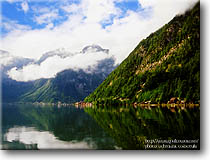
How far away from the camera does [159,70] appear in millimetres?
114438

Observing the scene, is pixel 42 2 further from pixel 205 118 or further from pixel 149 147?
pixel 205 118

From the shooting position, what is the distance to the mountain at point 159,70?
85000 millimetres

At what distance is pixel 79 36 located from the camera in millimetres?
33781

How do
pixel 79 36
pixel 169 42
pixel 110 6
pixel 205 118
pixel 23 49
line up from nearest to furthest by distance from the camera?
pixel 205 118, pixel 110 6, pixel 23 49, pixel 79 36, pixel 169 42

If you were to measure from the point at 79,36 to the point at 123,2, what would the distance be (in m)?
11.5

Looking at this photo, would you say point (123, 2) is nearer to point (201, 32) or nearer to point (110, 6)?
point (110, 6)

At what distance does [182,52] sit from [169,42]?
1314 inches

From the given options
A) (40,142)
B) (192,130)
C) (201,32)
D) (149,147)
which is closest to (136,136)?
(149,147)

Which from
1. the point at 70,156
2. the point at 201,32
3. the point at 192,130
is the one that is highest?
the point at 201,32

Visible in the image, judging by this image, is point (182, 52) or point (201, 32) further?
point (182, 52)

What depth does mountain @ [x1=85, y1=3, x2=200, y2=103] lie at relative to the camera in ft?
279

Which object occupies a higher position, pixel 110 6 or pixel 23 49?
pixel 110 6

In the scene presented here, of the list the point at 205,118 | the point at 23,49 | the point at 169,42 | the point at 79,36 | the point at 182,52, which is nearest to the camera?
the point at 205,118

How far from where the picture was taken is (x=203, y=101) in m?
20.4
